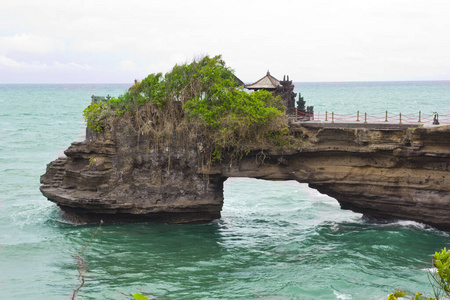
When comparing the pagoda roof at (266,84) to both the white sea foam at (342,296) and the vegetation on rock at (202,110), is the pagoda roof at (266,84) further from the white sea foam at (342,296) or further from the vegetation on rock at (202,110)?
the white sea foam at (342,296)

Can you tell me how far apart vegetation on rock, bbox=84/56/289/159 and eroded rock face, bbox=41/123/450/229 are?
57 cm

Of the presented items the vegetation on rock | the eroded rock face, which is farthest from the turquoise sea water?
the vegetation on rock

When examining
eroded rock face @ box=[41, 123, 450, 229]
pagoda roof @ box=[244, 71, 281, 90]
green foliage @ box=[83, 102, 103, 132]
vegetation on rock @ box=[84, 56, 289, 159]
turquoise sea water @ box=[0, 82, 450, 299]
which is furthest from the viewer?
pagoda roof @ box=[244, 71, 281, 90]

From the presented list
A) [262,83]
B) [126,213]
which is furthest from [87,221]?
[262,83]

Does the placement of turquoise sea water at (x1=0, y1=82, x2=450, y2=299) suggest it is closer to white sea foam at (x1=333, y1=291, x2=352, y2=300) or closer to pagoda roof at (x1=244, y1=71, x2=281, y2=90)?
white sea foam at (x1=333, y1=291, x2=352, y2=300)

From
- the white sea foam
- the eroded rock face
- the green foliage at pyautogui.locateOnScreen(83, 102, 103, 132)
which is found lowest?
the white sea foam

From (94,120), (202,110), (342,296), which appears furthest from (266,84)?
(342,296)

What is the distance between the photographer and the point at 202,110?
2159 cm

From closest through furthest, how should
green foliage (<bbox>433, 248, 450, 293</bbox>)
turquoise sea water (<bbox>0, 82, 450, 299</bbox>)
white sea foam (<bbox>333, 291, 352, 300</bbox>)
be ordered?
green foliage (<bbox>433, 248, 450, 293</bbox>) < white sea foam (<bbox>333, 291, 352, 300</bbox>) < turquoise sea water (<bbox>0, 82, 450, 299</bbox>)

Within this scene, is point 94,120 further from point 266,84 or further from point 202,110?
point 266,84

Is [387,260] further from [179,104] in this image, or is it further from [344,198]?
[179,104]

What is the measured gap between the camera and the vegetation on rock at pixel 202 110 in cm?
2136

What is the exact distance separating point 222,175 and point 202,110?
2.89 m

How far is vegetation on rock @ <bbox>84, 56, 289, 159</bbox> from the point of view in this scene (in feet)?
70.1
